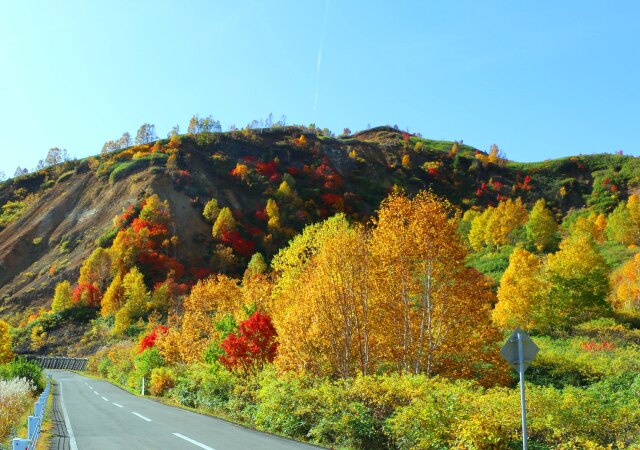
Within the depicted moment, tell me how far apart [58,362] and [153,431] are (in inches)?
1987

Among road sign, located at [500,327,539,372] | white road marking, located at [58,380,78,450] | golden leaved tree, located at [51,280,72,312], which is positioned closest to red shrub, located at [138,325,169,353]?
white road marking, located at [58,380,78,450]

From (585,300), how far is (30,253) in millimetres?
80484

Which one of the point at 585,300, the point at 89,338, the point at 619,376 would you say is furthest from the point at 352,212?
the point at 619,376

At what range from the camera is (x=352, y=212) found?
9850 centimetres

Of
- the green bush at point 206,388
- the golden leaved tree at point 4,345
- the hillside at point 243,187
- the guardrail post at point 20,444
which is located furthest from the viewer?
the hillside at point 243,187

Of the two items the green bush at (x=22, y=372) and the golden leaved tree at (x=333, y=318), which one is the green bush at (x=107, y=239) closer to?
the green bush at (x=22, y=372)

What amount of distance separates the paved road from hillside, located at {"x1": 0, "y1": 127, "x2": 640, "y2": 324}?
181 feet

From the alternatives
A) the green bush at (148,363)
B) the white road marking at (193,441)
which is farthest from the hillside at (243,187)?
the white road marking at (193,441)

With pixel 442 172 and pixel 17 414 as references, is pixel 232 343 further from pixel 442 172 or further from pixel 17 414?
pixel 442 172

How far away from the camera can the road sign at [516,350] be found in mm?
8305

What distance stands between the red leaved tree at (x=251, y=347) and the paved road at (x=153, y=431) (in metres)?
2.35

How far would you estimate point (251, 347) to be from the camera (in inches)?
754

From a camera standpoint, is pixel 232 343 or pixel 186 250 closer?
pixel 232 343

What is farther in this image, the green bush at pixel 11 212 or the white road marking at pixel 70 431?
the green bush at pixel 11 212
